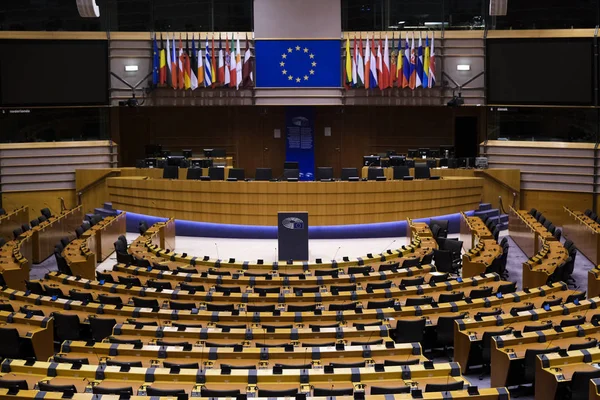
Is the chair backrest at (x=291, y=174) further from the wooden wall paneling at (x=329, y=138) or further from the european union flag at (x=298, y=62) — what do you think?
the wooden wall paneling at (x=329, y=138)

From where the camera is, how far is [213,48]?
104 feet

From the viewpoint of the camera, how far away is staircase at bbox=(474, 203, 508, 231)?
29516mm

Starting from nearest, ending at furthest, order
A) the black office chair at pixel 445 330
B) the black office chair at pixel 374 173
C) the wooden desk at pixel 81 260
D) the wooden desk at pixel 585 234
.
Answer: the black office chair at pixel 445 330 → the wooden desk at pixel 81 260 → the wooden desk at pixel 585 234 → the black office chair at pixel 374 173

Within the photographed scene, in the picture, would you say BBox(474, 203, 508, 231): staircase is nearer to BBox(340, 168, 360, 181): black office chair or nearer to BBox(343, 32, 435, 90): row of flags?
BBox(340, 168, 360, 181): black office chair

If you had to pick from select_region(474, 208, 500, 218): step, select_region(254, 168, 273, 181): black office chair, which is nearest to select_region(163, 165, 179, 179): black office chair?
select_region(254, 168, 273, 181): black office chair

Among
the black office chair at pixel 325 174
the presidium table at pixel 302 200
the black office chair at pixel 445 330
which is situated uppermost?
the black office chair at pixel 325 174

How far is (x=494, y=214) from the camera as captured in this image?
98.0 ft

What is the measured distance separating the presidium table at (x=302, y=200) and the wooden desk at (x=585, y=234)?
3.83 m

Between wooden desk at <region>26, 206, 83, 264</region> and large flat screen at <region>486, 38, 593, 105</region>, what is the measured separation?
569 inches

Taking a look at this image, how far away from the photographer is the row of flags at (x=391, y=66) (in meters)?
31.6

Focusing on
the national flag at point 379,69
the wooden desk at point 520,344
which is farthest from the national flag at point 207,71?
the wooden desk at point 520,344

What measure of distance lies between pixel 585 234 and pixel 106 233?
1304 centimetres

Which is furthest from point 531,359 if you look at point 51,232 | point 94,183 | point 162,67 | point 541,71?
point 162,67

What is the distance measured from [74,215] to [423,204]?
10683 mm
